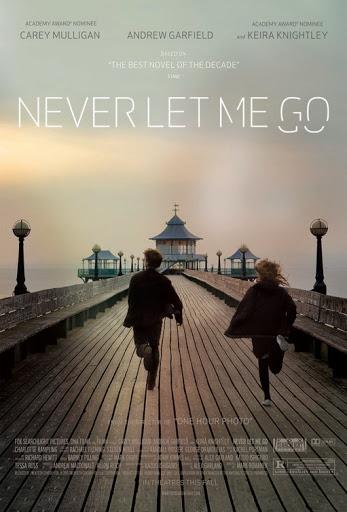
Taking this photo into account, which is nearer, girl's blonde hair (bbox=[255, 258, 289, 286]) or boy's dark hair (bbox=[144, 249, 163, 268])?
girl's blonde hair (bbox=[255, 258, 289, 286])

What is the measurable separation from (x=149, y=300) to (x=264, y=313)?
58.8 inches

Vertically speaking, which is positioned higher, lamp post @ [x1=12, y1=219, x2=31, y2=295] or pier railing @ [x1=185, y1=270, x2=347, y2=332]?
lamp post @ [x1=12, y1=219, x2=31, y2=295]

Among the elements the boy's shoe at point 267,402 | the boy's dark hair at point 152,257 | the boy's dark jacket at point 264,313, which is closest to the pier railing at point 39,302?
the boy's dark hair at point 152,257

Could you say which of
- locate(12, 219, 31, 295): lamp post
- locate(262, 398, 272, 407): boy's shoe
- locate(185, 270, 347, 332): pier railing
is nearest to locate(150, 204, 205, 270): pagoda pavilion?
locate(12, 219, 31, 295): lamp post

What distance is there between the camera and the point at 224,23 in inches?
345

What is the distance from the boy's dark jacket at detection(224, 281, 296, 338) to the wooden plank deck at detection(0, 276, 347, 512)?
2.89 feet

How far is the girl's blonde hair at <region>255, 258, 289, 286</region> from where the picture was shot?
6908 mm

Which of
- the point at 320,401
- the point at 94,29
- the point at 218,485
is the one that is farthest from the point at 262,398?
the point at 94,29

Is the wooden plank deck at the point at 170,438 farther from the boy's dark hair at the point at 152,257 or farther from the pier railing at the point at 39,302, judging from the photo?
the boy's dark hair at the point at 152,257

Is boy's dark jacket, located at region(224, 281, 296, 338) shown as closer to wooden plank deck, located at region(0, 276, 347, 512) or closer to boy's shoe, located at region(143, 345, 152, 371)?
wooden plank deck, located at region(0, 276, 347, 512)

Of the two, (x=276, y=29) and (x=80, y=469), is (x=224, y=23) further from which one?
(x=80, y=469)

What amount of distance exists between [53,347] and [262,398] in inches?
222

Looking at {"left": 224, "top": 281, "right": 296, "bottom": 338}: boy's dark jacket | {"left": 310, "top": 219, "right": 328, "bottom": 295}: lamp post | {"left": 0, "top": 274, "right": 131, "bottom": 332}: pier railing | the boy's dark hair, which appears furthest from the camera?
{"left": 310, "top": 219, "right": 328, "bottom": 295}: lamp post

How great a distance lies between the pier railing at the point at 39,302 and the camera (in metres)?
9.76
